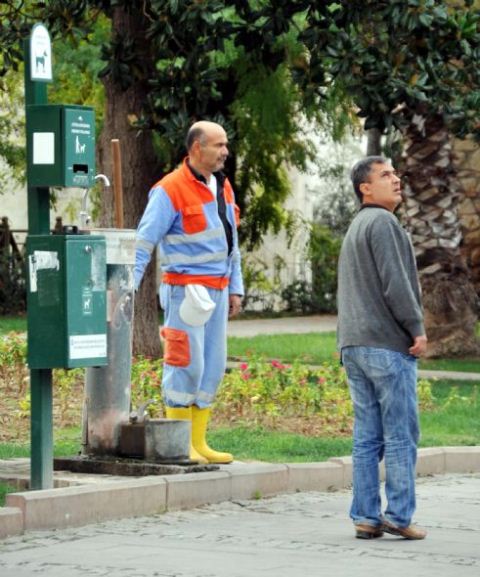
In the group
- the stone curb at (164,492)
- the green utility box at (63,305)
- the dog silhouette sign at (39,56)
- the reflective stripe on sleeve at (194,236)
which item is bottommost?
the stone curb at (164,492)

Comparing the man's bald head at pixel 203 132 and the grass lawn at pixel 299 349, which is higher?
the man's bald head at pixel 203 132

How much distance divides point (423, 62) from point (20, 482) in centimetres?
630

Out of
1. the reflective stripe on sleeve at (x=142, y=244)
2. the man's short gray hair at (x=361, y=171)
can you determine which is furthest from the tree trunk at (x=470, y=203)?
the man's short gray hair at (x=361, y=171)

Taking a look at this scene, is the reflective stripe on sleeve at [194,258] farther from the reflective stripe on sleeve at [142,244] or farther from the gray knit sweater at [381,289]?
the gray knit sweater at [381,289]

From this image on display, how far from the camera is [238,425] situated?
520 inches

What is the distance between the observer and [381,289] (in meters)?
8.60

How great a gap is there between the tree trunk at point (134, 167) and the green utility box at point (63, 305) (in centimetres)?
814

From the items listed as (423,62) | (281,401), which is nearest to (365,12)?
(423,62)

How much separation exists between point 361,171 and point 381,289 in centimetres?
63

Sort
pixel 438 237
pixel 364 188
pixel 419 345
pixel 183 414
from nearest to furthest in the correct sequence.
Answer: pixel 419 345 → pixel 364 188 → pixel 183 414 → pixel 438 237

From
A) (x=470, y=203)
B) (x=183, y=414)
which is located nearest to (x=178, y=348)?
(x=183, y=414)

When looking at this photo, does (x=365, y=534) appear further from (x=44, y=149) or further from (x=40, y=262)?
(x=44, y=149)

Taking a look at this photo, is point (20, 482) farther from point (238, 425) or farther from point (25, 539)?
point (238, 425)

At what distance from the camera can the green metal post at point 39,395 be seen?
9.24 meters
